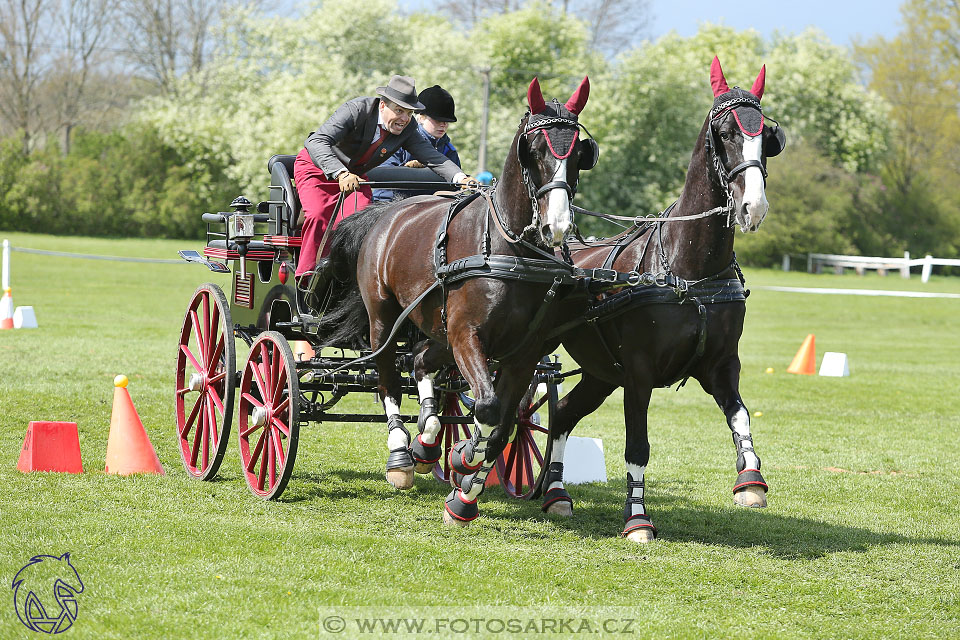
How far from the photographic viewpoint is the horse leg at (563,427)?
20.6ft

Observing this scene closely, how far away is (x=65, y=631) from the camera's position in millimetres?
3842

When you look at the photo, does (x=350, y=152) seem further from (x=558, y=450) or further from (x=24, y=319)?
(x=24, y=319)

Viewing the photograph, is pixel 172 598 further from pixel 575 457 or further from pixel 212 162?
pixel 212 162

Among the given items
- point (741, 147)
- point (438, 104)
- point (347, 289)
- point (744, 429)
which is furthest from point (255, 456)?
point (741, 147)

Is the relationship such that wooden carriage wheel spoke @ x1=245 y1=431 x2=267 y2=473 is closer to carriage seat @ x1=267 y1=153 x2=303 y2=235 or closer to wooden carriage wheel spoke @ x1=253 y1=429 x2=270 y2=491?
wooden carriage wheel spoke @ x1=253 y1=429 x2=270 y2=491

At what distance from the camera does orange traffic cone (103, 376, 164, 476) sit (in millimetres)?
6797

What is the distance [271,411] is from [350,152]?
169 cm

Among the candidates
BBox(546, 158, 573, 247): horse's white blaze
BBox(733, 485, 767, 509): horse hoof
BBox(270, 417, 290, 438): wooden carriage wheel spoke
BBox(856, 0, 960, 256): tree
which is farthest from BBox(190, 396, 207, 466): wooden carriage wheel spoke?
BBox(856, 0, 960, 256): tree

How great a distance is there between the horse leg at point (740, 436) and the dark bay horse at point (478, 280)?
0.98 m

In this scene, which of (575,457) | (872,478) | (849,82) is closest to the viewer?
(575,457)

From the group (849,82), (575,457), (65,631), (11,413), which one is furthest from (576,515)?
(849,82)

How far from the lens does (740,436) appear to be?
5.50 metres

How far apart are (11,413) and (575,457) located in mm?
4821

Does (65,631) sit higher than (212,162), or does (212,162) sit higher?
(212,162)
